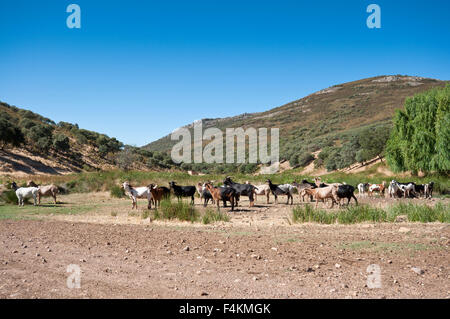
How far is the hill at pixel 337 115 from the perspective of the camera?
228 ft

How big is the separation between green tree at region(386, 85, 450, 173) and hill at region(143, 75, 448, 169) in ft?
57.4

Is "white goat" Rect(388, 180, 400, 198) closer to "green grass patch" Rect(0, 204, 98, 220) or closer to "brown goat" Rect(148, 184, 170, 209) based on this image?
"brown goat" Rect(148, 184, 170, 209)

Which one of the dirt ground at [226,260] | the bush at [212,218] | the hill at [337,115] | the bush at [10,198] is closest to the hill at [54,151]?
the bush at [10,198]

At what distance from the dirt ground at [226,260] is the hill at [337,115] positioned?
1760 inches

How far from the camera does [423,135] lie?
102ft

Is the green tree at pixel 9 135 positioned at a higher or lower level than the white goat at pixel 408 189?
higher

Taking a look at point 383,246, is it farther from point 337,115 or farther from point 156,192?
point 337,115

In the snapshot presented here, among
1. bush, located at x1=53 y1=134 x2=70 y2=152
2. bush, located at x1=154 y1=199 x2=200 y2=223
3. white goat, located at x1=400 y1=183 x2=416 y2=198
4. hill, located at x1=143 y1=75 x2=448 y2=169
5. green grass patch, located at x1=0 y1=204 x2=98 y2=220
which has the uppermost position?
hill, located at x1=143 y1=75 x2=448 y2=169

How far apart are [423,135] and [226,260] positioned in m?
29.9

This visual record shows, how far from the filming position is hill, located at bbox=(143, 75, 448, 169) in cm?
6956

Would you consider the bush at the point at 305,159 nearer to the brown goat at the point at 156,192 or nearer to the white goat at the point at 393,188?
the white goat at the point at 393,188

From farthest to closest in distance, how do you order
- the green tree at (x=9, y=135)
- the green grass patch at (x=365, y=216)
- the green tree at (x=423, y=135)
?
the green tree at (x=9, y=135), the green tree at (x=423, y=135), the green grass patch at (x=365, y=216)

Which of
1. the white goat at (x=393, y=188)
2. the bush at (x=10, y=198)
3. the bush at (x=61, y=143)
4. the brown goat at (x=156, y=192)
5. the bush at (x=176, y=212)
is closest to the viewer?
the bush at (x=176, y=212)

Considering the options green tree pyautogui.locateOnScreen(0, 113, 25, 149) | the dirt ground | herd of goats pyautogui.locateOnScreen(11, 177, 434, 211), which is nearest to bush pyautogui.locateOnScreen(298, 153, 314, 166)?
herd of goats pyautogui.locateOnScreen(11, 177, 434, 211)
